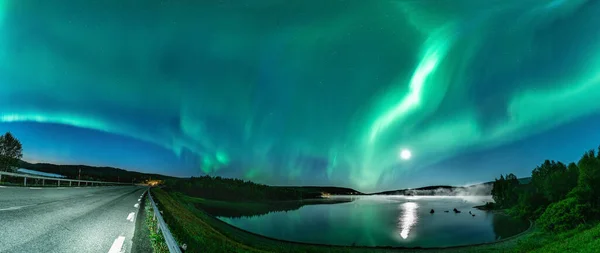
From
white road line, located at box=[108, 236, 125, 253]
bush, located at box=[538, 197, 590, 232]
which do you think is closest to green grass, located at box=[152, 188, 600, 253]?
white road line, located at box=[108, 236, 125, 253]

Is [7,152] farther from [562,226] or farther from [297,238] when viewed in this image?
[562,226]

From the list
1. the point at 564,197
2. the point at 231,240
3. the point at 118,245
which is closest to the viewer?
the point at 118,245

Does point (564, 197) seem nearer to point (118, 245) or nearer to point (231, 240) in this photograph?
point (231, 240)

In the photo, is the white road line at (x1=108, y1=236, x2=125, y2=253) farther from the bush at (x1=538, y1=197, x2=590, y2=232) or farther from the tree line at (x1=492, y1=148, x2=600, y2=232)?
the bush at (x1=538, y1=197, x2=590, y2=232)

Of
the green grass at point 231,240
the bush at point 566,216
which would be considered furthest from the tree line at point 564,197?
the green grass at point 231,240

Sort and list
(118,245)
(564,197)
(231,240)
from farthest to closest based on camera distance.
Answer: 1. (564,197)
2. (231,240)
3. (118,245)

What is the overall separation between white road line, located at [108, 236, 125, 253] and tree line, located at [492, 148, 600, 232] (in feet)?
228

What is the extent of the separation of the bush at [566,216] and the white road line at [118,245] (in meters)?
72.3

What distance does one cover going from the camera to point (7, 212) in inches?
408

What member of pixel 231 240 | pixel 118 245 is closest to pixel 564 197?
pixel 231 240

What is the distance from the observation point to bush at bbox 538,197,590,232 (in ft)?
179

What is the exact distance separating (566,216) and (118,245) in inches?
2971

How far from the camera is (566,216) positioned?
5666 cm

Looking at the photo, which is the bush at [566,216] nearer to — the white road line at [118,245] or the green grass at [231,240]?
the green grass at [231,240]
